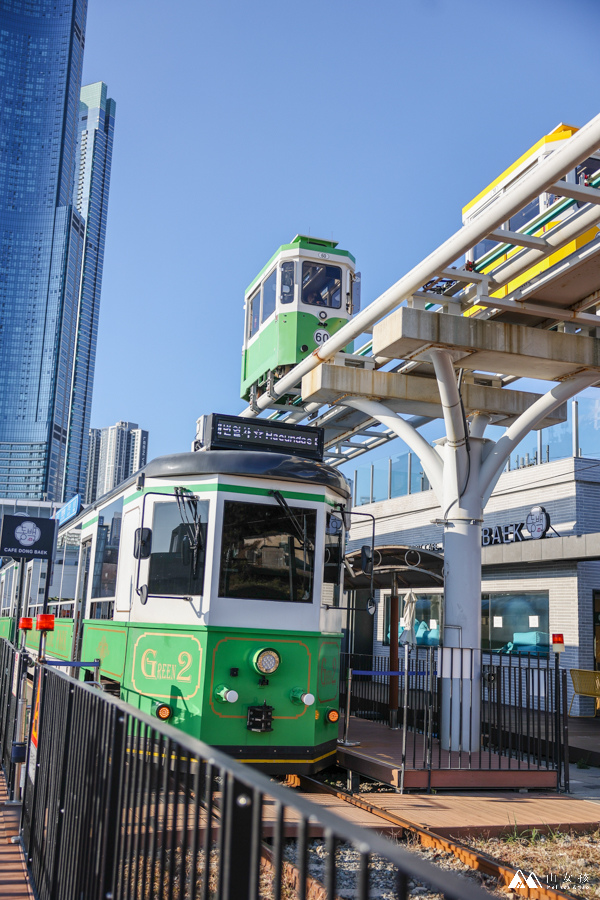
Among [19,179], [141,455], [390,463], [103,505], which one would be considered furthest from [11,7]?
[103,505]

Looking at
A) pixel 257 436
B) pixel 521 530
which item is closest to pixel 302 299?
pixel 257 436

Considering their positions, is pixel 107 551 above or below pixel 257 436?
below

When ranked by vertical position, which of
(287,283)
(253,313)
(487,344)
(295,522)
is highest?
(253,313)

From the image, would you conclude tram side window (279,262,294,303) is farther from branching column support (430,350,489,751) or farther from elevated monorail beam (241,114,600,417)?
branching column support (430,350,489,751)

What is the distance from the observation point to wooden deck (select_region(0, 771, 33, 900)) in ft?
16.1

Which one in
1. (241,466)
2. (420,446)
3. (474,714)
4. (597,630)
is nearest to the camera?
(241,466)

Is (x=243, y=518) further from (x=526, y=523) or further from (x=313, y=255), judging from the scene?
(x=526, y=523)

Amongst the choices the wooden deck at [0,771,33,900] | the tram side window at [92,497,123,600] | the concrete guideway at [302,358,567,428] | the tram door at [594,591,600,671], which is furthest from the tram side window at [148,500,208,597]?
the tram door at [594,591,600,671]

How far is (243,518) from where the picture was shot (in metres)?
8.31

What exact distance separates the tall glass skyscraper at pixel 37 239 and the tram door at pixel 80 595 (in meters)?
129

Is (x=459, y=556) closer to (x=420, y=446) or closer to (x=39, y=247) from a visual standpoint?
(x=420, y=446)

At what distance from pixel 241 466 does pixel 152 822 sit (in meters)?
5.44

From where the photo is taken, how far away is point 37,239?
14562 centimetres

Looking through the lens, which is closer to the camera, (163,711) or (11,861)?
(11,861)
